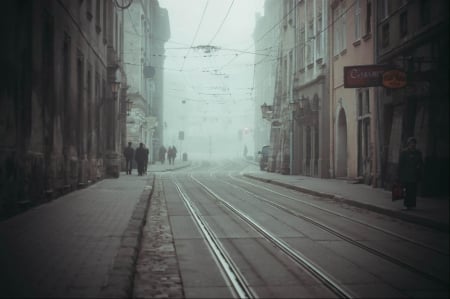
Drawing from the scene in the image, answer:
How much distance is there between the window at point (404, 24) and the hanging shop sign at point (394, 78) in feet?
10.7

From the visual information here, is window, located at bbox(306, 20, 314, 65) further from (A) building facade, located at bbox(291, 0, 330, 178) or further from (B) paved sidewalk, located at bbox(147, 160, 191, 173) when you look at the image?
(B) paved sidewalk, located at bbox(147, 160, 191, 173)

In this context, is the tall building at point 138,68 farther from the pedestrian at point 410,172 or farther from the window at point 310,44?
the pedestrian at point 410,172

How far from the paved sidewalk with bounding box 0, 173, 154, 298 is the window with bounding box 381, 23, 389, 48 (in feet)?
38.0

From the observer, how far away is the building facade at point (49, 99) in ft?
35.8

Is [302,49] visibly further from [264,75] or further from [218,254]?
[264,75]

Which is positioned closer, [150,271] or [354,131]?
[150,271]

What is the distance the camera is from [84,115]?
20172 mm

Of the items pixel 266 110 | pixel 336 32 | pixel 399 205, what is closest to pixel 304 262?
pixel 399 205

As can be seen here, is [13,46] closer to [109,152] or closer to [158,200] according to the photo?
[158,200]

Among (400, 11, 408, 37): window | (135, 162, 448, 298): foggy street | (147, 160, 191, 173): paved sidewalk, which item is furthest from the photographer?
(147, 160, 191, 173): paved sidewalk

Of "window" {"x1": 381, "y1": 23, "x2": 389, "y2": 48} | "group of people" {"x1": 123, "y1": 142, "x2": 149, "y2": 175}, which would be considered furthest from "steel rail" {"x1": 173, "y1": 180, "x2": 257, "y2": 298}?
"group of people" {"x1": 123, "y1": 142, "x2": 149, "y2": 175}

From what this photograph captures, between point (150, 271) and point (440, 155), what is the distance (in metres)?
11.7

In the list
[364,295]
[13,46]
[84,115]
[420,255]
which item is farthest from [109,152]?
[364,295]

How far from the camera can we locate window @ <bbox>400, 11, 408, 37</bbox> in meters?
18.8
